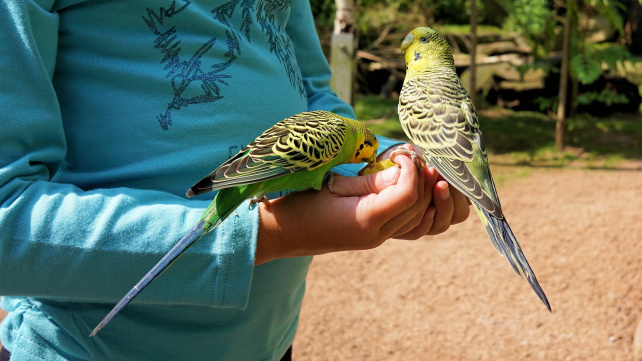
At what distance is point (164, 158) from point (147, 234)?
273 millimetres

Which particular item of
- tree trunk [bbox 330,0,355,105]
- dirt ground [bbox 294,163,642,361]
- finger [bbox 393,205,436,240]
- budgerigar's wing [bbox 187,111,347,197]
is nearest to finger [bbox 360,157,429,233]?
finger [bbox 393,205,436,240]

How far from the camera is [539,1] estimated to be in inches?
300

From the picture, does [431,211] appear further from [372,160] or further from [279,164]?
[279,164]

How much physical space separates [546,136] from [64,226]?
854 cm

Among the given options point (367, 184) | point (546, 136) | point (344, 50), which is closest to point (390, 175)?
point (367, 184)

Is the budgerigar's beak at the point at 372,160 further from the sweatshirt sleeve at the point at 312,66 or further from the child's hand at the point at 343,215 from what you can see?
the child's hand at the point at 343,215

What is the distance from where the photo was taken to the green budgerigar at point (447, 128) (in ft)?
5.62

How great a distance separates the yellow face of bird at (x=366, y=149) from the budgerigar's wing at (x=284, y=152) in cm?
12

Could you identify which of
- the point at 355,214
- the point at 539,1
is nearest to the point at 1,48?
the point at 355,214

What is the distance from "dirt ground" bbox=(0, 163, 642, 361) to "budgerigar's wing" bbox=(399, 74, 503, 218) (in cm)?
250

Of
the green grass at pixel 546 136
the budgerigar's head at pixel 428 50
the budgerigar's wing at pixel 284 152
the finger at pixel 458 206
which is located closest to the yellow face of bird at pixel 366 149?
the budgerigar's wing at pixel 284 152

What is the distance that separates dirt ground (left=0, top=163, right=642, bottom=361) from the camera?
4.17m

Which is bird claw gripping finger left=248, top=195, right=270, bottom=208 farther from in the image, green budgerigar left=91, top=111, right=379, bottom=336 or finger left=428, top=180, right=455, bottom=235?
finger left=428, top=180, right=455, bottom=235

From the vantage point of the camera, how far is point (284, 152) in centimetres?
157
